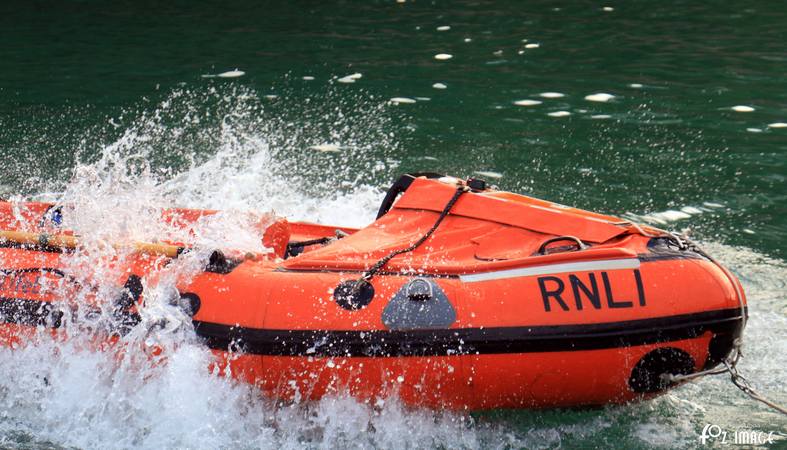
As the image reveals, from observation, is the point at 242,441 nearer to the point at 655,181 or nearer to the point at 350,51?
the point at 655,181

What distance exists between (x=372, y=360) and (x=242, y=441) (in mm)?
641

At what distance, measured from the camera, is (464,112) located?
8.94m

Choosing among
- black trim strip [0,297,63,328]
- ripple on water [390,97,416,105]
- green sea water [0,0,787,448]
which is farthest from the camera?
ripple on water [390,97,416,105]

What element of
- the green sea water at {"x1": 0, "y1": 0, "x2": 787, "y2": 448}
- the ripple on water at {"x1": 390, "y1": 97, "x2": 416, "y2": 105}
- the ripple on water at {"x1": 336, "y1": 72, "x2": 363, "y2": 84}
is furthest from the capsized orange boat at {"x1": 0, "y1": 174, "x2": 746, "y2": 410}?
the ripple on water at {"x1": 336, "y1": 72, "x2": 363, "y2": 84}

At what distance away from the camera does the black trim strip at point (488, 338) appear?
3.93 meters

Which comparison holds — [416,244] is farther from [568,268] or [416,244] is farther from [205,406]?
[205,406]

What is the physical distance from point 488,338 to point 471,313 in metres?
0.12

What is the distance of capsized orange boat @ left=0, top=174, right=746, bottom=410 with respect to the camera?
13.0 feet

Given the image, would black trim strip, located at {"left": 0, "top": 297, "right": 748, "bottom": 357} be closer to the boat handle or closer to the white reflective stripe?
the white reflective stripe

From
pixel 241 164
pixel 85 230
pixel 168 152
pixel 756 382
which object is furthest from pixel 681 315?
pixel 168 152

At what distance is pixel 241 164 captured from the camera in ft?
24.2

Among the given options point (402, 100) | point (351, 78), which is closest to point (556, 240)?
point (402, 100)

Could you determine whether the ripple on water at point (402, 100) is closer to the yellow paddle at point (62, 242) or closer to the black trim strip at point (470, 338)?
the yellow paddle at point (62, 242)

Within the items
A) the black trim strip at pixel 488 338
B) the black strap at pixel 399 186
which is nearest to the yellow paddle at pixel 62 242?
the black trim strip at pixel 488 338
